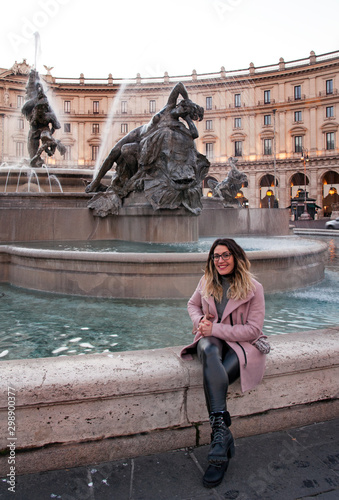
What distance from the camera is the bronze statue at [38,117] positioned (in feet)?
42.5

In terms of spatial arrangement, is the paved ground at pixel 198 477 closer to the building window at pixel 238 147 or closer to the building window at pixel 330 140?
the building window at pixel 330 140

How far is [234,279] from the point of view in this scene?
7.37 feet

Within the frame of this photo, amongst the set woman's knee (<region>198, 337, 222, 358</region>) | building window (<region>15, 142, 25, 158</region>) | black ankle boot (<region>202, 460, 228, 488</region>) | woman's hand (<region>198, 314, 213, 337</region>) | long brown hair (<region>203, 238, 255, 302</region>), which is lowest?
black ankle boot (<region>202, 460, 228, 488</region>)

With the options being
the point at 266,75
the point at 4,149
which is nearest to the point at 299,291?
the point at 4,149

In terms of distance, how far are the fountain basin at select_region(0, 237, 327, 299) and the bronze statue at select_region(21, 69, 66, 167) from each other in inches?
331

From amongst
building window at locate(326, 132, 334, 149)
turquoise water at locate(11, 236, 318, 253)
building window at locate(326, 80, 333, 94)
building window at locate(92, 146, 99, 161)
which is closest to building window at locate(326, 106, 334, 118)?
building window at locate(326, 80, 333, 94)

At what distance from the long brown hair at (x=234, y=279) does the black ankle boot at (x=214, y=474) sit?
2.75 ft

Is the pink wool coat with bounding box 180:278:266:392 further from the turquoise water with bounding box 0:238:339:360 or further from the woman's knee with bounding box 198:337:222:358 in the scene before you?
the turquoise water with bounding box 0:238:339:360

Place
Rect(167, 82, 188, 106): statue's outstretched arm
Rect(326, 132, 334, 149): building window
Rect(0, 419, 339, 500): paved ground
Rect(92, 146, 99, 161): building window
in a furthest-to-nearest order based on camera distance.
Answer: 1. Rect(92, 146, 99, 161): building window
2. Rect(326, 132, 334, 149): building window
3. Rect(167, 82, 188, 106): statue's outstretched arm
4. Rect(0, 419, 339, 500): paved ground

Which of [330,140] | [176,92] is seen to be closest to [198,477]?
[176,92]

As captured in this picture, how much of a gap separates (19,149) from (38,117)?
1560 inches

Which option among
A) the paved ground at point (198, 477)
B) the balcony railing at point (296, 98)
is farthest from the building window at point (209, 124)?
the paved ground at point (198, 477)

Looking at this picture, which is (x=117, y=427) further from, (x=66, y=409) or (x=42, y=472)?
(x=42, y=472)

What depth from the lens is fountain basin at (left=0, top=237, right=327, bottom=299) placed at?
16.2 ft
